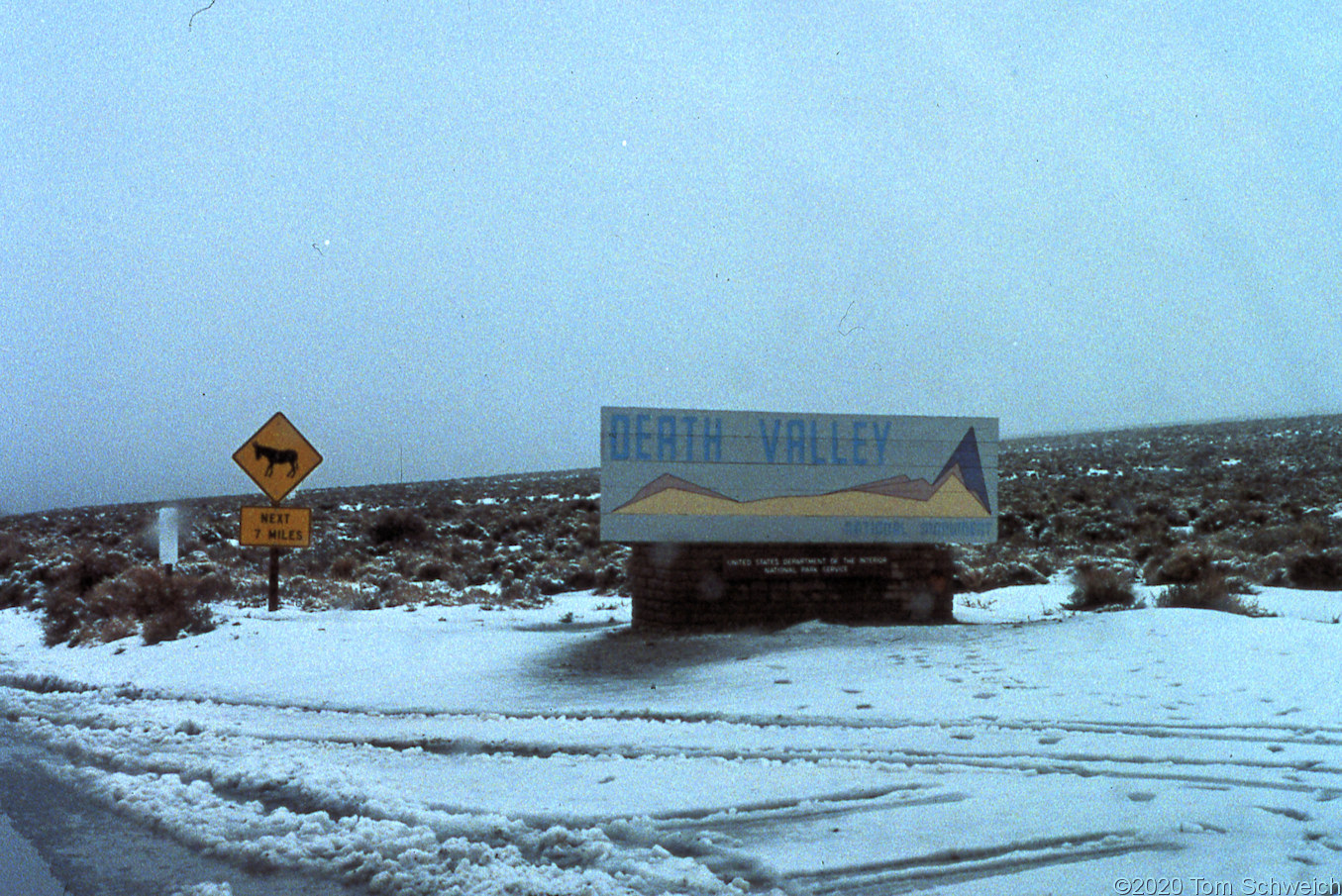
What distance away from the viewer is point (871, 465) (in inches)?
557

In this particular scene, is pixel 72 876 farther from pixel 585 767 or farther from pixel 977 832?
pixel 977 832

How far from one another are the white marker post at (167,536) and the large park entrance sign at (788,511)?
725 cm

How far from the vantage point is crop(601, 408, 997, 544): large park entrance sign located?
1336 centimetres

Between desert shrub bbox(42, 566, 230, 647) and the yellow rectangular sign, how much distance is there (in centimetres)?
125

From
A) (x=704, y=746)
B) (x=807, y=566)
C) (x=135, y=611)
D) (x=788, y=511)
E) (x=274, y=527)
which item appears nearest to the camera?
(x=704, y=746)

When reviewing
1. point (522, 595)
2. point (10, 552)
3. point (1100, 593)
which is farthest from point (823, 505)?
point (10, 552)

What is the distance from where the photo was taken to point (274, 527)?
16.3 meters

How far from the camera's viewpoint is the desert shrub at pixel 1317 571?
16859 mm

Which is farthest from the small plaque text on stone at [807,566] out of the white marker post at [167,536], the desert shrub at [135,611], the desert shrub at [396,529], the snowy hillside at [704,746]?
the desert shrub at [396,529]

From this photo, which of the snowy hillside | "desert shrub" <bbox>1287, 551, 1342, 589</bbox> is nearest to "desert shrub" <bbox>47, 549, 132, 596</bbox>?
the snowy hillside

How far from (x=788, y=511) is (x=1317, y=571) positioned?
372 inches

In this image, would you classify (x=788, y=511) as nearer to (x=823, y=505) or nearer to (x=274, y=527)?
(x=823, y=505)

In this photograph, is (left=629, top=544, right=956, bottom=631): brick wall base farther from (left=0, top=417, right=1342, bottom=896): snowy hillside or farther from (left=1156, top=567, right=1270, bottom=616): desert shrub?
(left=1156, top=567, right=1270, bottom=616): desert shrub

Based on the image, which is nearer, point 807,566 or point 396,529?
point 807,566
